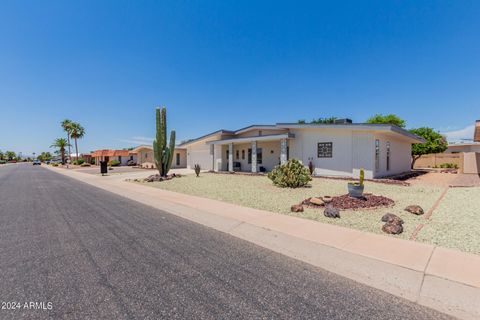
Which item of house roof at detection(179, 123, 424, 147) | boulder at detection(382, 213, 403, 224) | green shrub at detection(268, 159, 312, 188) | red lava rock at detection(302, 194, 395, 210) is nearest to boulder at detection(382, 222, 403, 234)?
boulder at detection(382, 213, 403, 224)

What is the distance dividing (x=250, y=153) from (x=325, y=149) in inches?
334

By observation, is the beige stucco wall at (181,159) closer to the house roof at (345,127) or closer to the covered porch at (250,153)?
the covered porch at (250,153)

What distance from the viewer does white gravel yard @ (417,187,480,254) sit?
4805 mm

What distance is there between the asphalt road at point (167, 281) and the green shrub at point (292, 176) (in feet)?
25.1

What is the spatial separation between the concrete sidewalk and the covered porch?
13.1 metres

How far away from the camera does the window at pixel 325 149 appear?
17.1m

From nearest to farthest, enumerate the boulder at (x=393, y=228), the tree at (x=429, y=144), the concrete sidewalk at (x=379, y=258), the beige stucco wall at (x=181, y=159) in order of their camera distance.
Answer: the concrete sidewalk at (x=379, y=258), the boulder at (x=393, y=228), the tree at (x=429, y=144), the beige stucco wall at (x=181, y=159)

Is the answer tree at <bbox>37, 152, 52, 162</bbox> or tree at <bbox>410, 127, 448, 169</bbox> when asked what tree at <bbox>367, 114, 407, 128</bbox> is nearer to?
tree at <bbox>410, 127, 448, 169</bbox>

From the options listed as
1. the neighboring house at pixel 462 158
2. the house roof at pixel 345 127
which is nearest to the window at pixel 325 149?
the house roof at pixel 345 127

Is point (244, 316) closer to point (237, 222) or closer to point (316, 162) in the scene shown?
point (237, 222)

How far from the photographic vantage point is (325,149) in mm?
17359

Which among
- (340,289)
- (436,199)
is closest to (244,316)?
(340,289)

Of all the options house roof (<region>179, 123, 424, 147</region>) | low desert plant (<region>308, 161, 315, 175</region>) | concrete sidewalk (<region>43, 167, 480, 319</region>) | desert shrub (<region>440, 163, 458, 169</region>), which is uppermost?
house roof (<region>179, 123, 424, 147</region>)

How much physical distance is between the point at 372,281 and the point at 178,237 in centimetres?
394
